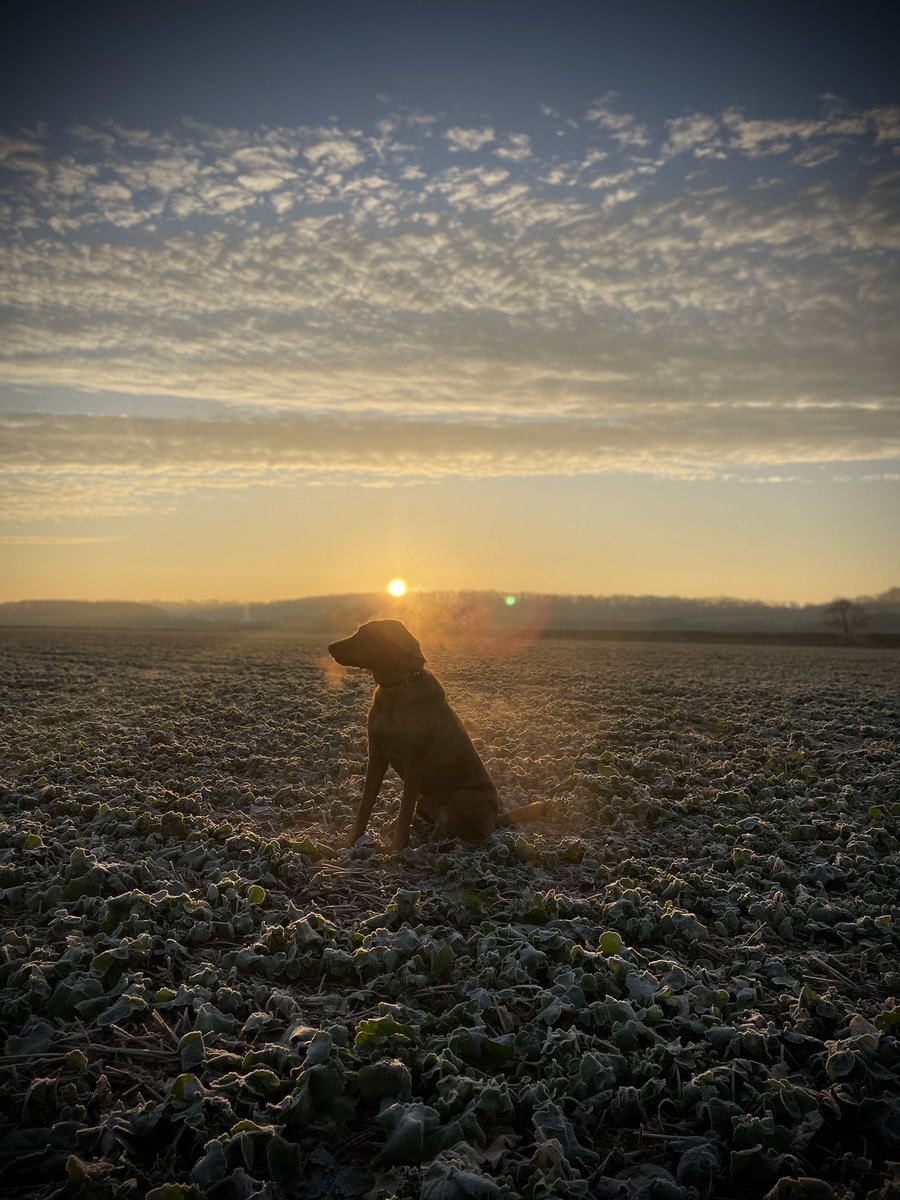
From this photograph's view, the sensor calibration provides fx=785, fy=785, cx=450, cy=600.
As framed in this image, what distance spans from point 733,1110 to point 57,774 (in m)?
10.2

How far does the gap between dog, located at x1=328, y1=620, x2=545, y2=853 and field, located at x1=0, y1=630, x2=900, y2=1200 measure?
1.45 ft

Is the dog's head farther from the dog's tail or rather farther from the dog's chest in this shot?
the dog's tail

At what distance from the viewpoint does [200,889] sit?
7336 millimetres

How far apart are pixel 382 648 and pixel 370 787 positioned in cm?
167

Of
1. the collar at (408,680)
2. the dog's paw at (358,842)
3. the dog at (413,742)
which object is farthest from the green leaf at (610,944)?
the collar at (408,680)

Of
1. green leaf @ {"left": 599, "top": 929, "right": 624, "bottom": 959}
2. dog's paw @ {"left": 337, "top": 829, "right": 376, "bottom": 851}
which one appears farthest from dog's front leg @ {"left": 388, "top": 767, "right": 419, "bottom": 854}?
green leaf @ {"left": 599, "top": 929, "right": 624, "bottom": 959}

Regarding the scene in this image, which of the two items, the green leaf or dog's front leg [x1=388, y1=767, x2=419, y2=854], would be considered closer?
the green leaf

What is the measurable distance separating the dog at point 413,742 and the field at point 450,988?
44cm

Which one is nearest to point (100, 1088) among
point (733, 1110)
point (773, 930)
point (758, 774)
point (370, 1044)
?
point (370, 1044)

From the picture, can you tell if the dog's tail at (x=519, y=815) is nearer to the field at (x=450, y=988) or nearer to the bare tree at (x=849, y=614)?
the field at (x=450, y=988)

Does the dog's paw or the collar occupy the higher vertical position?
the collar

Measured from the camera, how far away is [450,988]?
5.76m

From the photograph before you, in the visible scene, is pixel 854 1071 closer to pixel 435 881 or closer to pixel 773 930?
pixel 773 930

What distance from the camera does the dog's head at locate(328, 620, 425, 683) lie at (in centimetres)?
841
